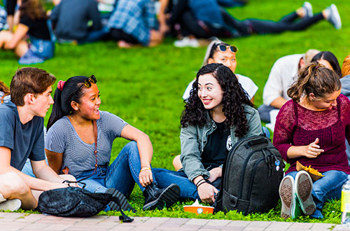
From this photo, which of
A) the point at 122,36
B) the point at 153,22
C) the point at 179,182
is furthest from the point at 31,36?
the point at 179,182

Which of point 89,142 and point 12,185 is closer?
point 12,185

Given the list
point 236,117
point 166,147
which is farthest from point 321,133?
point 166,147

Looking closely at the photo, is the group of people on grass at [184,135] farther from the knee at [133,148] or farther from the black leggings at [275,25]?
the black leggings at [275,25]

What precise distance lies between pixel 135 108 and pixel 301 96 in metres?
4.06

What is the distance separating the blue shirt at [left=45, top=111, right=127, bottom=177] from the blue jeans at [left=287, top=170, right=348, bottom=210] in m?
1.65

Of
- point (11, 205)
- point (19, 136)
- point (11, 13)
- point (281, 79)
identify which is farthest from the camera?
point (11, 13)

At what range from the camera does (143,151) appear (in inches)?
244

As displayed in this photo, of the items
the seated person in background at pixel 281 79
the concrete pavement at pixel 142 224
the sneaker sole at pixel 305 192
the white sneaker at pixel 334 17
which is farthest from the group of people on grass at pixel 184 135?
the white sneaker at pixel 334 17

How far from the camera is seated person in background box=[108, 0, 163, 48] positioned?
1320 centimetres

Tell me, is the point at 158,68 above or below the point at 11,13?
below

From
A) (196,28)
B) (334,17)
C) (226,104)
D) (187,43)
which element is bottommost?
(187,43)

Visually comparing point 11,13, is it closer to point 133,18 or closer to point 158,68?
point 133,18

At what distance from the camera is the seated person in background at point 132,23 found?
13.2 meters

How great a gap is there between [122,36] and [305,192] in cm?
836
